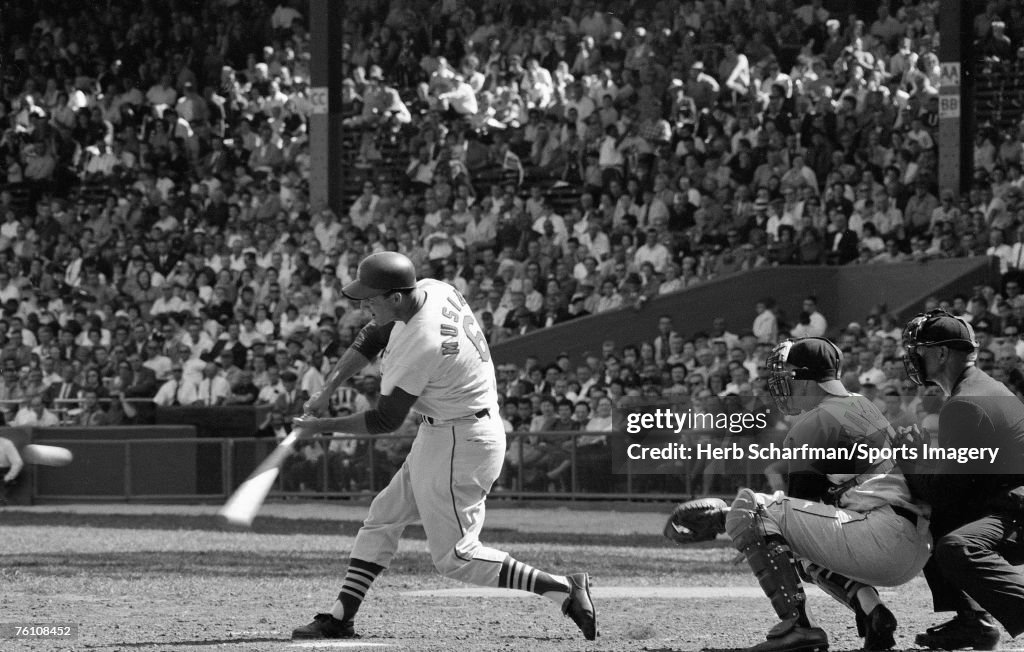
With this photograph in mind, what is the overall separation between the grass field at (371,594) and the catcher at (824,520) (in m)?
0.56

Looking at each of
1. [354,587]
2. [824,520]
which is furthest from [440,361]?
[824,520]

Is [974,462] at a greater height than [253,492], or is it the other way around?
[974,462]

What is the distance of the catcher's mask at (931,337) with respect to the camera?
21.6 ft

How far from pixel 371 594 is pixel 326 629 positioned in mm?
2394

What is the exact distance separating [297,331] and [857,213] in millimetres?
7224

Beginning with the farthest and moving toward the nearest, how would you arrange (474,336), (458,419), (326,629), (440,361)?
(326,629) → (474,336) → (458,419) → (440,361)

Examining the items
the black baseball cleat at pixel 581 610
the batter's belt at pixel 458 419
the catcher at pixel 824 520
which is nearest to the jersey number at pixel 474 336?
the batter's belt at pixel 458 419

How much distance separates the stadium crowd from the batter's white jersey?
28.5 ft

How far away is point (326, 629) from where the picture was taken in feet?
24.0

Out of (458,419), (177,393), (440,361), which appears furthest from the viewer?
(177,393)

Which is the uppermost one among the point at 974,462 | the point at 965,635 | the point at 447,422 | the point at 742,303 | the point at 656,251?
the point at 656,251

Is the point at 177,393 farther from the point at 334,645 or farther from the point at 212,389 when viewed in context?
the point at 334,645

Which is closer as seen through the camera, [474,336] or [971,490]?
[971,490]

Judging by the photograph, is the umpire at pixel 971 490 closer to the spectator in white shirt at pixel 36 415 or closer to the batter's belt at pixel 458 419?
the batter's belt at pixel 458 419
